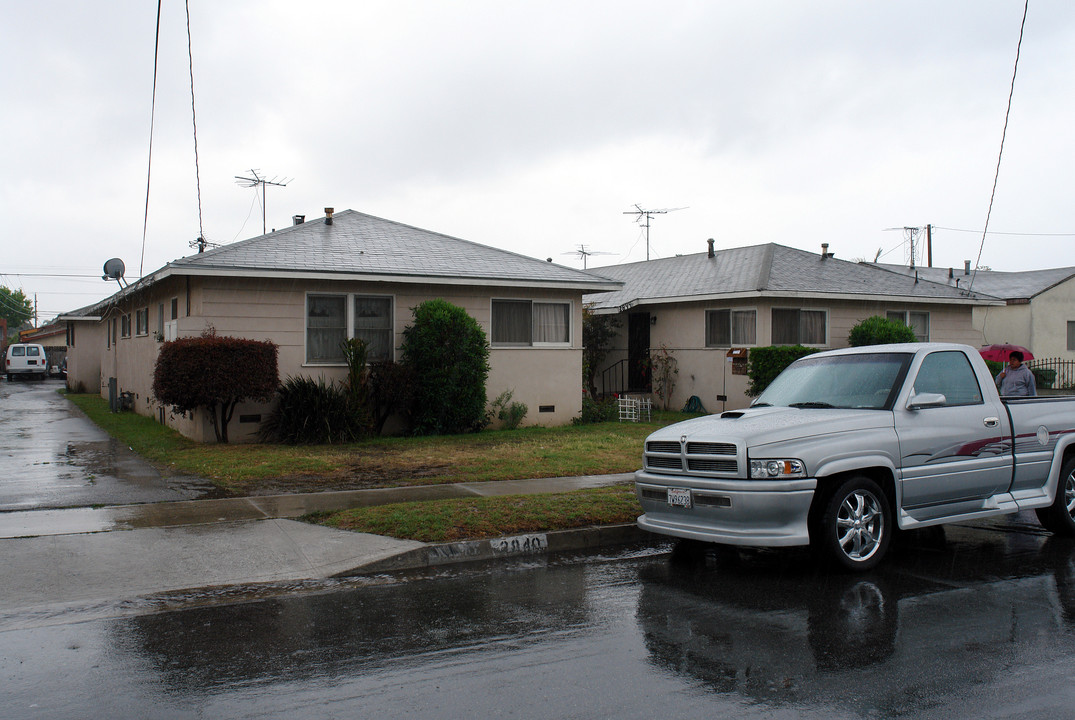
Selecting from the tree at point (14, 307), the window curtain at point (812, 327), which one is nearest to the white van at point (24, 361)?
the window curtain at point (812, 327)

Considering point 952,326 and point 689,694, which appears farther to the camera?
point 952,326

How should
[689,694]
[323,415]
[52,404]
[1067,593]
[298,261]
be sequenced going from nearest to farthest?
[689,694] → [1067,593] → [323,415] → [298,261] → [52,404]

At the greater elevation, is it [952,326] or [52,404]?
[952,326]

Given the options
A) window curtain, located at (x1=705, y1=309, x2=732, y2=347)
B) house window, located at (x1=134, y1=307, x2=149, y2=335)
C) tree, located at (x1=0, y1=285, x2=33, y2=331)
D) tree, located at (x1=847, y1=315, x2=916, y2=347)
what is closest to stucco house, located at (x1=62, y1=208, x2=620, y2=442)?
house window, located at (x1=134, y1=307, x2=149, y2=335)

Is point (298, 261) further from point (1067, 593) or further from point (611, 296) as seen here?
Result: point (1067, 593)

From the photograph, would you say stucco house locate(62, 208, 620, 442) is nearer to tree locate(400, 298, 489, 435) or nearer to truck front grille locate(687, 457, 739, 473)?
tree locate(400, 298, 489, 435)

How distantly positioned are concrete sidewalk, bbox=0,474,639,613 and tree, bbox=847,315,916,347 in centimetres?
1448

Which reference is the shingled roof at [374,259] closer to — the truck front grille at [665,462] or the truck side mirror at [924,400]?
the truck front grille at [665,462]

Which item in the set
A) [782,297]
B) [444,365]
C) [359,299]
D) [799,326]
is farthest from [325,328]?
[799,326]

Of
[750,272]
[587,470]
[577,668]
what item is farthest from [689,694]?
[750,272]

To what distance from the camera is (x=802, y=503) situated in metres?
6.59

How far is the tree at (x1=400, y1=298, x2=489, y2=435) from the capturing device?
52.7 ft

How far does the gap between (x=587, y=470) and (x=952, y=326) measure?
Result: 1642 centimetres

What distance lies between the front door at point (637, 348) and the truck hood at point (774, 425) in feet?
55.2
